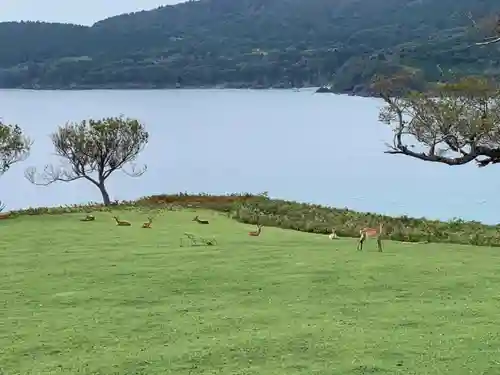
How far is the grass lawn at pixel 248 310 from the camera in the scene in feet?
27.5

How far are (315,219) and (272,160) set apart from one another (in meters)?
68.0

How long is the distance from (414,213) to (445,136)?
29247mm

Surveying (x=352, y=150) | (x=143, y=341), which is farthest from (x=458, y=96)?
(x=352, y=150)

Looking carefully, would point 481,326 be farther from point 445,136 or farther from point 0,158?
point 0,158

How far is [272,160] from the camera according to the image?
94.4 m

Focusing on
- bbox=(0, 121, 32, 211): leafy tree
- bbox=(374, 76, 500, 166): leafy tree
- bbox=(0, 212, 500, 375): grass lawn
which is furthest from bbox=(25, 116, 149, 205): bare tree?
bbox=(0, 212, 500, 375): grass lawn

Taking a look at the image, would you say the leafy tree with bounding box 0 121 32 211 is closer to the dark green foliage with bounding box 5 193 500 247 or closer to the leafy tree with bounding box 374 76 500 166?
the dark green foliage with bounding box 5 193 500 247

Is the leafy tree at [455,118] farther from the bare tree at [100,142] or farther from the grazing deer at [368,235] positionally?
the bare tree at [100,142]

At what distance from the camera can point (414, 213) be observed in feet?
190

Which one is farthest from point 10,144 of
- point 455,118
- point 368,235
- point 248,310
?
point 248,310

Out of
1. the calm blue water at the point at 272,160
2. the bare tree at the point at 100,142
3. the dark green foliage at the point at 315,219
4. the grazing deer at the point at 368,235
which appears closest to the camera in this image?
the grazing deer at the point at 368,235

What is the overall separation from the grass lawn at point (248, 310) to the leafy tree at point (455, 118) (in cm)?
1217

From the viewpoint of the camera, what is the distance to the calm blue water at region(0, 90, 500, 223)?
221 feet

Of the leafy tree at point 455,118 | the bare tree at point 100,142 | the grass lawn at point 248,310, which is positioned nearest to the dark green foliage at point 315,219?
the leafy tree at point 455,118
